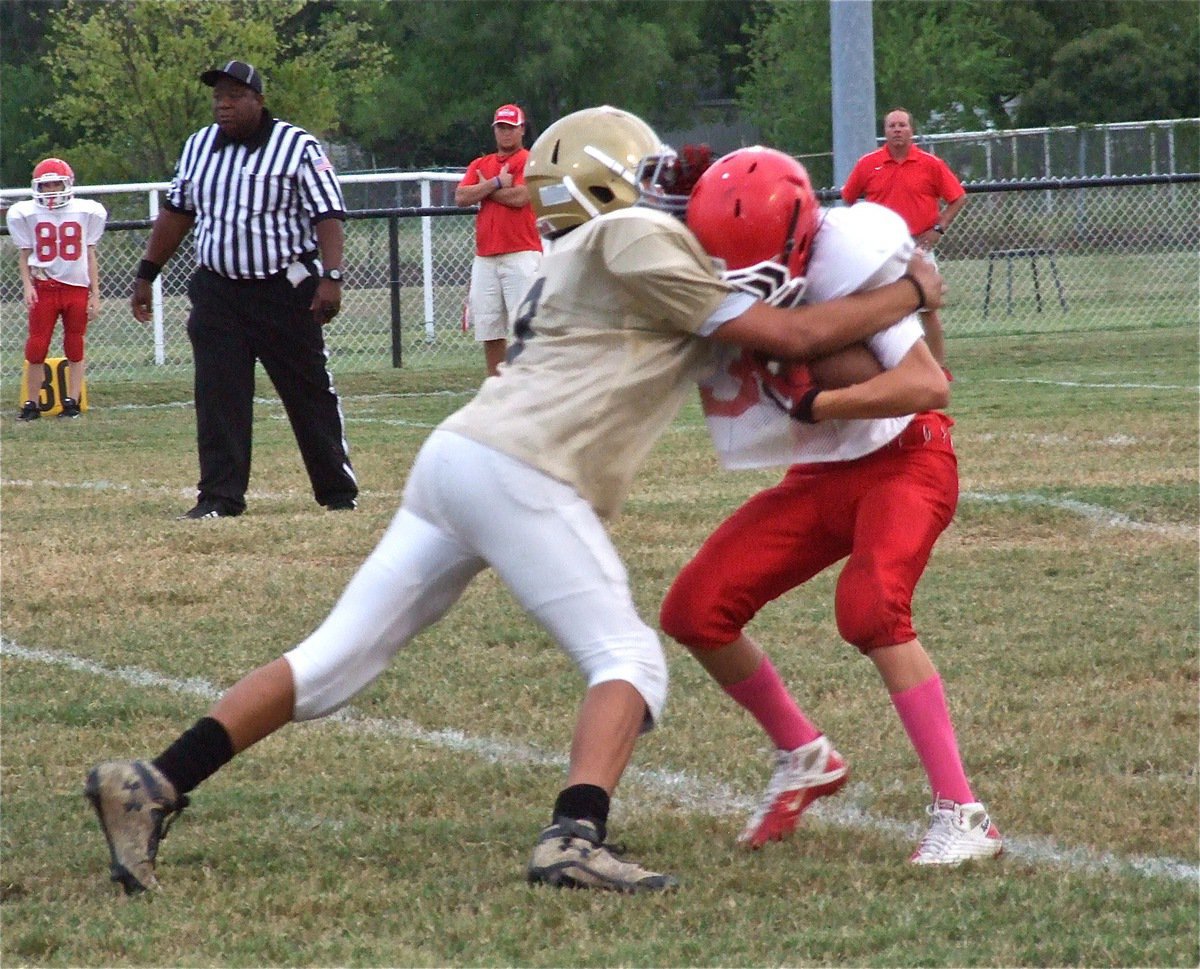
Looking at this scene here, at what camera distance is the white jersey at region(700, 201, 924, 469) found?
3713 millimetres

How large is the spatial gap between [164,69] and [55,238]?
59.1ft

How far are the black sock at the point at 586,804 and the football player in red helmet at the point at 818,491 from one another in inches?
21.1

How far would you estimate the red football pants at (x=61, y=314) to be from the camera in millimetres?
14273

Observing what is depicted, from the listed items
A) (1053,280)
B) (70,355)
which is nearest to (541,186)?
(70,355)

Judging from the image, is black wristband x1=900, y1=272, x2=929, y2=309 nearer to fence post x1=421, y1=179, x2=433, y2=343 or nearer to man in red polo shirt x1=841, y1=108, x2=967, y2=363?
man in red polo shirt x1=841, y1=108, x2=967, y2=363

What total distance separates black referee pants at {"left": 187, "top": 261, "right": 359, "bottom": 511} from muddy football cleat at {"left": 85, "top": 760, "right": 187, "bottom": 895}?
4.91 metres

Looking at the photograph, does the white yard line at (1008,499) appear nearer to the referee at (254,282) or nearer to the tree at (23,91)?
the referee at (254,282)

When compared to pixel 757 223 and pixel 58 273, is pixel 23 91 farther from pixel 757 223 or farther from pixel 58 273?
pixel 757 223

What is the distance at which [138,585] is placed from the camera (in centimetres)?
702

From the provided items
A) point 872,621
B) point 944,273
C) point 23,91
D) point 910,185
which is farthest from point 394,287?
point 23,91

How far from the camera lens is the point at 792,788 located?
414 centimetres

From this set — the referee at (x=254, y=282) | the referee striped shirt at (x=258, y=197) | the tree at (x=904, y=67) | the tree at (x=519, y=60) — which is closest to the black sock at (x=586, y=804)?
the referee at (x=254, y=282)

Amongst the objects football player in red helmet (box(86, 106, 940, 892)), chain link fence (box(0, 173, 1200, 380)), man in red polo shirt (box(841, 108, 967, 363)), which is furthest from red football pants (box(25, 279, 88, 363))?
football player in red helmet (box(86, 106, 940, 892))

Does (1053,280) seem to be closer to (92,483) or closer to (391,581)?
(92,483)
